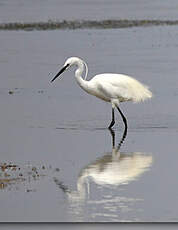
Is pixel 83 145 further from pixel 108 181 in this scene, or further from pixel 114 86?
pixel 108 181

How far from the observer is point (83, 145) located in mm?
13312

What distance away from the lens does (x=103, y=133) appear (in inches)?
564

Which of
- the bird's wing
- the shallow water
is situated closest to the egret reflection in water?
the shallow water

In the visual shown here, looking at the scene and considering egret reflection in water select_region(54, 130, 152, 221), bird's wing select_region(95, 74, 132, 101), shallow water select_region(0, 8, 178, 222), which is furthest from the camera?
bird's wing select_region(95, 74, 132, 101)

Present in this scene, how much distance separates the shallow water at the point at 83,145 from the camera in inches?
388

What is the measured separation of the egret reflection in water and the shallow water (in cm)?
1

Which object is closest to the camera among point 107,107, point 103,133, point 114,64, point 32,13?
point 103,133

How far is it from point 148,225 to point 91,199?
1159 millimetres

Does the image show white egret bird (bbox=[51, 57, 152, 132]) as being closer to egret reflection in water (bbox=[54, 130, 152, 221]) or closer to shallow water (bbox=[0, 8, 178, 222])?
shallow water (bbox=[0, 8, 178, 222])

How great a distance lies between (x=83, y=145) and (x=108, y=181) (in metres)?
2.55

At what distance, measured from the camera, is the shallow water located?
9.84 meters

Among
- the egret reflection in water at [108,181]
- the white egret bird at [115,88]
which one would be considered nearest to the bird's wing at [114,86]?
the white egret bird at [115,88]

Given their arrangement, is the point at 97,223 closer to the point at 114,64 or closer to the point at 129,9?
the point at 114,64

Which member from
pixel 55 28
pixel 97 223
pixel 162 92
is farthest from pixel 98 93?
pixel 55 28
